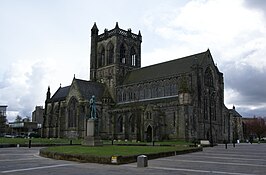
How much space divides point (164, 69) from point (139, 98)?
846cm

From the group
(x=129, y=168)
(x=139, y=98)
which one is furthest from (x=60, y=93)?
(x=129, y=168)

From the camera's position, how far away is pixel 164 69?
70.3 m

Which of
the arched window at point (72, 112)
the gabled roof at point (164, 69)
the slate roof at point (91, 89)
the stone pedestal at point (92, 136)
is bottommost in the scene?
the stone pedestal at point (92, 136)

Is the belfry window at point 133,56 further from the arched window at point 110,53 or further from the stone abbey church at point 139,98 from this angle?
the arched window at point 110,53

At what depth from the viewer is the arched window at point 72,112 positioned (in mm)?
73688

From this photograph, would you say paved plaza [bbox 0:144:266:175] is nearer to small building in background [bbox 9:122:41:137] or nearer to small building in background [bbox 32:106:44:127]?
small building in background [bbox 9:122:41:137]

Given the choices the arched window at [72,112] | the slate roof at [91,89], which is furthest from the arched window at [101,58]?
the arched window at [72,112]

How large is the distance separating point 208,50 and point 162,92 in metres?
12.7

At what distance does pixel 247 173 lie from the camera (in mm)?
15758

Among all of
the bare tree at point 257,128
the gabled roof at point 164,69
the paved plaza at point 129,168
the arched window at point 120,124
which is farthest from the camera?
the bare tree at point 257,128

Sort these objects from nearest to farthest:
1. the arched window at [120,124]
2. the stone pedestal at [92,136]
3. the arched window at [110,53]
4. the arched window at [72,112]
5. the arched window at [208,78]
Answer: the stone pedestal at [92,136] → the arched window at [208,78] → the arched window at [120,124] → the arched window at [72,112] → the arched window at [110,53]

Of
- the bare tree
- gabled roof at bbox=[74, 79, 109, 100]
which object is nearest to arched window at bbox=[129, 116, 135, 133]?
gabled roof at bbox=[74, 79, 109, 100]

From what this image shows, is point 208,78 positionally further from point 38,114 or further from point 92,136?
point 38,114

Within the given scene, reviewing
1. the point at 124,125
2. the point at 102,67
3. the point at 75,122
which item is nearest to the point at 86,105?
the point at 75,122
